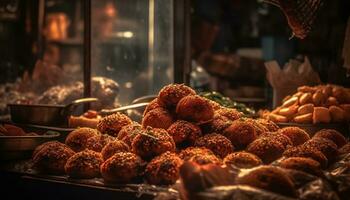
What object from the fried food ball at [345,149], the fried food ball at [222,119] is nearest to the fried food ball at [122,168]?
the fried food ball at [222,119]

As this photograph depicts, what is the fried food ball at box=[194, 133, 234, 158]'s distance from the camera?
306cm

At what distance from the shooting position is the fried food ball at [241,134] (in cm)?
318

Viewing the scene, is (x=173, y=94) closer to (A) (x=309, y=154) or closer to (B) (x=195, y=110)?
(B) (x=195, y=110)

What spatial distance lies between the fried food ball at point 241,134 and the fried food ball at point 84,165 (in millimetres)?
824

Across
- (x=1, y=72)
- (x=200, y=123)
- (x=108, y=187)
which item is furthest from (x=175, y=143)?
(x=1, y=72)

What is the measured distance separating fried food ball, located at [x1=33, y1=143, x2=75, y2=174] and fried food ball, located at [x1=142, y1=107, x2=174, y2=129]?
1.75 ft

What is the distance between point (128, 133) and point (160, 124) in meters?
0.21

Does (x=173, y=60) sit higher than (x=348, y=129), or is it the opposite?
(x=173, y=60)

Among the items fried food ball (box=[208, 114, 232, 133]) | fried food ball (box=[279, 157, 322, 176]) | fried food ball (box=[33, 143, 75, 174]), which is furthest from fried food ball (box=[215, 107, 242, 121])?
fried food ball (box=[33, 143, 75, 174])

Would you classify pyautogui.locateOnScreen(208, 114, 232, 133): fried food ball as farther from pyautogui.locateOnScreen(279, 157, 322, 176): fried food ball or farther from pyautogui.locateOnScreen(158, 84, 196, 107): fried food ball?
pyautogui.locateOnScreen(279, 157, 322, 176): fried food ball

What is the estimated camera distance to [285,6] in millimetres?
3473

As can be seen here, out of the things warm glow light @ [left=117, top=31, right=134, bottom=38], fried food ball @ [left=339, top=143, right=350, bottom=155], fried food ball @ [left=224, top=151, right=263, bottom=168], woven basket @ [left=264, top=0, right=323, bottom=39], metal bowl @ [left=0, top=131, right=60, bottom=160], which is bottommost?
metal bowl @ [left=0, top=131, right=60, bottom=160]

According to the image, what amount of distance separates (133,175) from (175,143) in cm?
41

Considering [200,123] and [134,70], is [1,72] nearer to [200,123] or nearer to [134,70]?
[134,70]
